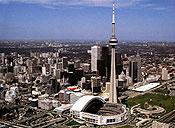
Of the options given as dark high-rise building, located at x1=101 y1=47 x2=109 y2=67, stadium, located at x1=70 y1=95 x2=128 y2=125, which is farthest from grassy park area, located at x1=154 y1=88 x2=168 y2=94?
stadium, located at x1=70 y1=95 x2=128 y2=125

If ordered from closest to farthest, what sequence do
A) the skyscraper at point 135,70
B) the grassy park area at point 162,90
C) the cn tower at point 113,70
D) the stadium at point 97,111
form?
the stadium at point 97,111 < the cn tower at point 113,70 < the grassy park area at point 162,90 < the skyscraper at point 135,70

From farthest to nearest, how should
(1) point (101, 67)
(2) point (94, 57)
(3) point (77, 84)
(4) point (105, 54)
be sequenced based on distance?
(2) point (94, 57), (4) point (105, 54), (1) point (101, 67), (3) point (77, 84)

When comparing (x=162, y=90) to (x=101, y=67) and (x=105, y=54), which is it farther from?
(x=105, y=54)

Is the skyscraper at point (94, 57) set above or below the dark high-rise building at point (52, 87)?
above

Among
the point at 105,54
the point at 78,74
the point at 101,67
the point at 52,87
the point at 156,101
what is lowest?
the point at 156,101

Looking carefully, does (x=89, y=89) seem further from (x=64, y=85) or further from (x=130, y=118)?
(x=130, y=118)

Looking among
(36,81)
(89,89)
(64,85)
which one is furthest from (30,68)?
(89,89)

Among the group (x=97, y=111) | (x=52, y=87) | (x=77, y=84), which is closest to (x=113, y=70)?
(x=97, y=111)

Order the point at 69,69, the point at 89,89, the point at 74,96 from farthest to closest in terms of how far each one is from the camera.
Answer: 1. the point at 69,69
2. the point at 89,89
3. the point at 74,96

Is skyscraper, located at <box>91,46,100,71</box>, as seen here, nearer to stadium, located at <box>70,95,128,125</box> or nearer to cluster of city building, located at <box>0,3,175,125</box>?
cluster of city building, located at <box>0,3,175,125</box>

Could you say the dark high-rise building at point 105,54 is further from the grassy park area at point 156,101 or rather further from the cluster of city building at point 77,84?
the grassy park area at point 156,101

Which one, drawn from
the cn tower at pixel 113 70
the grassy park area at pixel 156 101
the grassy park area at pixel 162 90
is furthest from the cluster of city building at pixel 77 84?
the grassy park area at pixel 156 101
